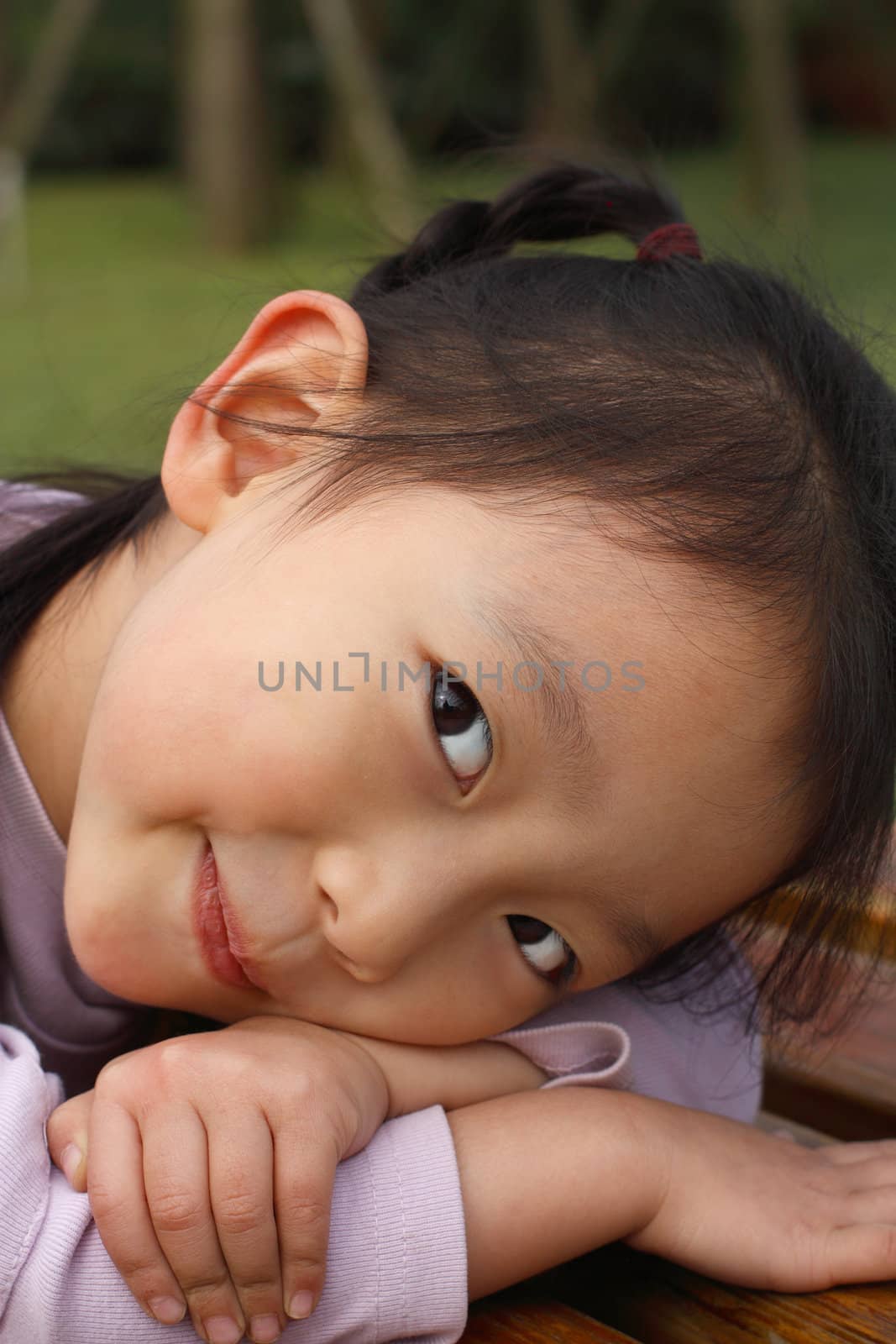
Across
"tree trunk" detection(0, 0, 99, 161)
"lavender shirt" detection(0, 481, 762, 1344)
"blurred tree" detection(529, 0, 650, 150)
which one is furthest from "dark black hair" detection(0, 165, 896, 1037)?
"blurred tree" detection(529, 0, 650, 150)

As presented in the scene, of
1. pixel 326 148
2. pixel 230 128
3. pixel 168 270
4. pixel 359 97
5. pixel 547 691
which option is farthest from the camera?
pixel 326 148

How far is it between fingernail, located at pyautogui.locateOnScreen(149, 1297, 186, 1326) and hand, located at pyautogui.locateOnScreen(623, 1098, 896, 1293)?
1.07ft

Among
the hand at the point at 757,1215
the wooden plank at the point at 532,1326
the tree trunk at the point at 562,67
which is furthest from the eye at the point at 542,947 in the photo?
the tree trunk at the point at 562,67

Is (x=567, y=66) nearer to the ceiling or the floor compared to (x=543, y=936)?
nearer to the ceiling

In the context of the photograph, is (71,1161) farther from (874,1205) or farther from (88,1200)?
(874,1205)

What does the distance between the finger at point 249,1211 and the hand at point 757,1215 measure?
28 centimetres

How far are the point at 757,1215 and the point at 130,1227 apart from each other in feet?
1.39

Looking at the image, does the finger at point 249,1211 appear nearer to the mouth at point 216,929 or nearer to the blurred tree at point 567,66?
the mouth at point 216,929

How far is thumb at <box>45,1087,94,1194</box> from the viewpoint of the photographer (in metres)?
0.87

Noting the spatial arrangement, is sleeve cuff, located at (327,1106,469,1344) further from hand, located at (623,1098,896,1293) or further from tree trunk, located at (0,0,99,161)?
tree trunk, located at (0,0,99,161)

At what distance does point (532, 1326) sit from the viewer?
89 cm

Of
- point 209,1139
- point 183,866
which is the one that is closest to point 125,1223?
point 209,1139

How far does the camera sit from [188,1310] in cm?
83

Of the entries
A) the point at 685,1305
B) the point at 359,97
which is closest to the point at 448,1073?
the point at 685,1305
